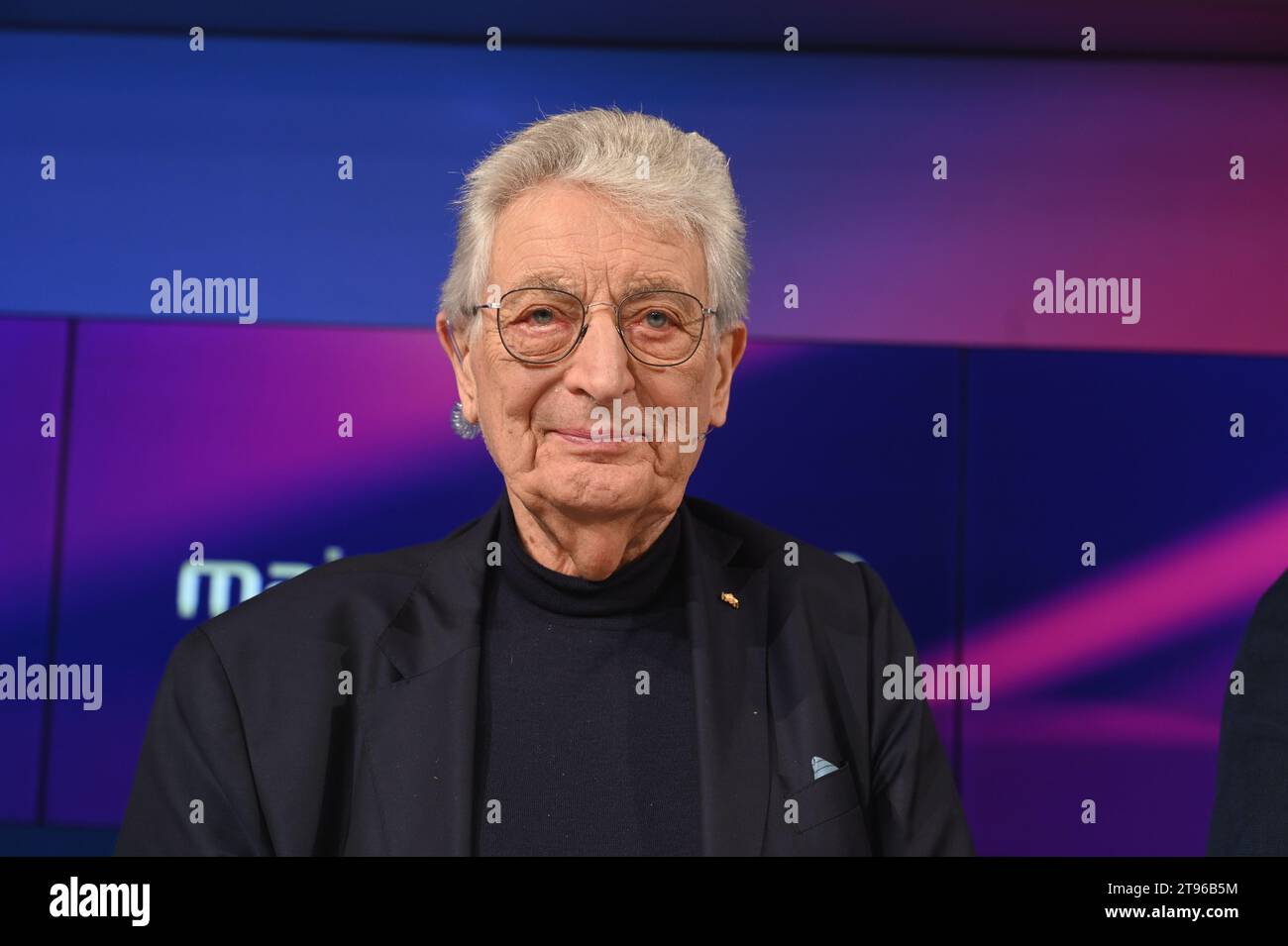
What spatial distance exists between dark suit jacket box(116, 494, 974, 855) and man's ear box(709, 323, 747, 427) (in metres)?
0.21

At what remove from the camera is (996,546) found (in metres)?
2.76

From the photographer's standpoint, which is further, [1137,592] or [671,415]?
[1137,592]

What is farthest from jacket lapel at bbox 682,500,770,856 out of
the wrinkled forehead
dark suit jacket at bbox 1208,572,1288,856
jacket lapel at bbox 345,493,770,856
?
dark suit jacket at bbox 1208,572,1288,856

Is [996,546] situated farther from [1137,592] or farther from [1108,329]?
[1108,329]

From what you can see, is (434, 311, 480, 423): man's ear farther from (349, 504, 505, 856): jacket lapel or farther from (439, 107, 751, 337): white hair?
(349, 504, 505, 856): jacket lapel

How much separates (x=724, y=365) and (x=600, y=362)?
0.31 m

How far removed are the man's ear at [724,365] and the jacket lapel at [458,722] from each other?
0.28 meters

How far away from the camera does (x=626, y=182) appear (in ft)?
6.37

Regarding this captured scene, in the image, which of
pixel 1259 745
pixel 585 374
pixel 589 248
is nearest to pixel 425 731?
pixel 585 374

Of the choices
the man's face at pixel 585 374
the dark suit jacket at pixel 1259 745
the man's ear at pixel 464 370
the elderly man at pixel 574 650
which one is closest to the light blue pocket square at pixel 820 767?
the elderly man at pixel 574 650

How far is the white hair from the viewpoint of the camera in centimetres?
195
